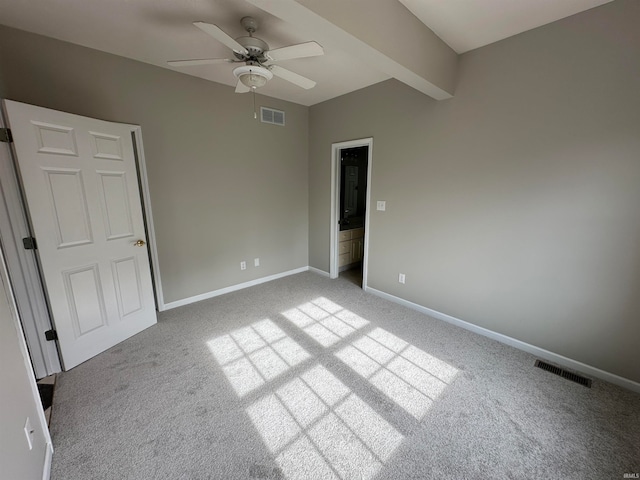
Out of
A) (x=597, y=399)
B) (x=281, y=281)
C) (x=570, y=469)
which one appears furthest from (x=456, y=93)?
(x=281, y=281)

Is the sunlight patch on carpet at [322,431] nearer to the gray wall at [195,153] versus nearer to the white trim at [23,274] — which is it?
the white trim at [23,274]

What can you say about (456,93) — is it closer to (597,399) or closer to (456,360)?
(456,360)

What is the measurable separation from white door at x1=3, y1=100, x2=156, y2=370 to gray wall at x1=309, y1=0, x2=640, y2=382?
2768mm

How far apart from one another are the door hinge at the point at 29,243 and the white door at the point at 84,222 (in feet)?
0.14

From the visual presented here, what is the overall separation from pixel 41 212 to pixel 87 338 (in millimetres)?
1095

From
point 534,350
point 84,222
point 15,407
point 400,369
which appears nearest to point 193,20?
point 84,222

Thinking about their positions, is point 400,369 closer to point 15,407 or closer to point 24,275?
point 15,407

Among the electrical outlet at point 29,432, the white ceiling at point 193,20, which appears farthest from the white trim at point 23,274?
the electrical outlet at point 29,432

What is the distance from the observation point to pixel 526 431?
1585 millimetres

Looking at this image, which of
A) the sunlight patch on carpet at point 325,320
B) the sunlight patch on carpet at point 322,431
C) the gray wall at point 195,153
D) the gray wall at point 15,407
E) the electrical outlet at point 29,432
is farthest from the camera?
the sunlight patch on carpet at point 325,320

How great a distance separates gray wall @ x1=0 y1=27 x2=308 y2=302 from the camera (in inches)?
86.2

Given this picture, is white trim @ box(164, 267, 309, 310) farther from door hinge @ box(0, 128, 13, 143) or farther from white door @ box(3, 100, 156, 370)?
door hinge @ box(0, 128, 13, 143)

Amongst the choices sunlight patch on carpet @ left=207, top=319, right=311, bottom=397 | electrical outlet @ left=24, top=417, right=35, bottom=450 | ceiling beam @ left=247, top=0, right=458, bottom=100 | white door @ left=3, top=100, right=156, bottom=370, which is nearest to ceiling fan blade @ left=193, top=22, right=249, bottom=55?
ceiling beam @ left=247, top=0, right=458, bottom=100

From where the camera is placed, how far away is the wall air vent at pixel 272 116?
11.5 feet
